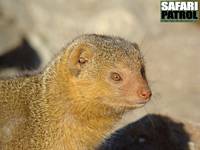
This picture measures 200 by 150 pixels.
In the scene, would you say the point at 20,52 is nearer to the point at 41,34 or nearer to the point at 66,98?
the point at 41,34

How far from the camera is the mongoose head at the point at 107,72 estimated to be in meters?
5.91

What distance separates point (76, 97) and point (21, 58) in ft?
24.5

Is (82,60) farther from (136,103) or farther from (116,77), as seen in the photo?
(136,103)

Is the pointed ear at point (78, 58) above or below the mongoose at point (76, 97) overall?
above

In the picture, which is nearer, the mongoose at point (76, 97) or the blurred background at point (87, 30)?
the mongoose at point (76, 97)

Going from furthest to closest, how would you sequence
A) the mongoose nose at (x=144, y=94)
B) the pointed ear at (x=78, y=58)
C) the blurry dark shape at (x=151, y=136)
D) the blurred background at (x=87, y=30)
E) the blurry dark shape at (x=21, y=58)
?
the blurry dark shape at (x=21, y=58) → the blurred background at (x=87, y=30) → the blurry dark shape at (x=151, y=136) → the pointed ear at (x=78, y=58) → the mongoose nose at (x=144, y=94)

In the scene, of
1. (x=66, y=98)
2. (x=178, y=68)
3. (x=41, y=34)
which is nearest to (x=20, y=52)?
(x=41, y=34)

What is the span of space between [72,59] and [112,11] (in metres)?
8.04

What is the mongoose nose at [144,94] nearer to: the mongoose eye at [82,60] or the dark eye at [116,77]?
the dark eye at [116,77]

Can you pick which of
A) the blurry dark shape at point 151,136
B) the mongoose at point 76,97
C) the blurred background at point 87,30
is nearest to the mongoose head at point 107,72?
the mongoose at point 76,97

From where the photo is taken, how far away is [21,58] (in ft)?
44.1

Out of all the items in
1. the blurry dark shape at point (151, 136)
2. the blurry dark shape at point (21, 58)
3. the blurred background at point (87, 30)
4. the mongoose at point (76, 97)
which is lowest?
the blurry dark shape at point (21, 58)

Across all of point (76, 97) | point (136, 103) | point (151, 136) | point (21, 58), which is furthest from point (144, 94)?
point (21, 58)

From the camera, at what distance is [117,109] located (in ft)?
19.7
